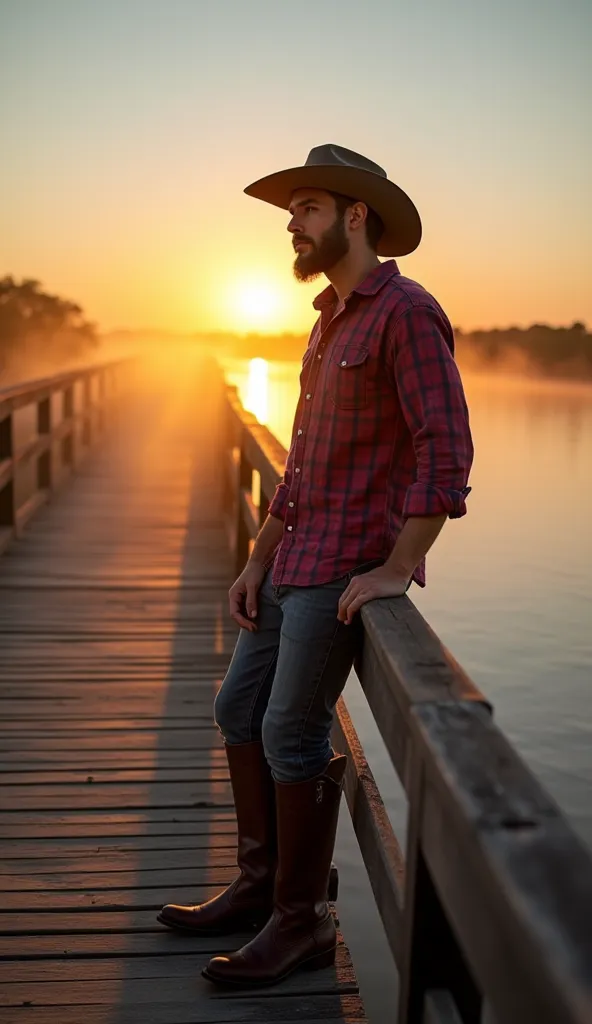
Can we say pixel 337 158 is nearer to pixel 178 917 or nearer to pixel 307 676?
pixel 307 676

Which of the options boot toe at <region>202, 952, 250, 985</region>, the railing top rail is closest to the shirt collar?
boot toe at <region>202, 952, 250, 985</region>

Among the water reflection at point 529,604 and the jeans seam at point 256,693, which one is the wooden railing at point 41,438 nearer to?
the water reflection at point 529,604

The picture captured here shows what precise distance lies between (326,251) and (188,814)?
1.82 meters

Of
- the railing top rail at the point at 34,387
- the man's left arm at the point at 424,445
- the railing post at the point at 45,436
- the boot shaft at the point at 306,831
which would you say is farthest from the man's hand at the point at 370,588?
the railing post at the point at 45,436

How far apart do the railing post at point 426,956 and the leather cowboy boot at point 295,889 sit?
2.39 feet

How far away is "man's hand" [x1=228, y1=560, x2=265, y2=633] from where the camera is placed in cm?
245

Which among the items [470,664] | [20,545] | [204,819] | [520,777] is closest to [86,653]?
[204,819]

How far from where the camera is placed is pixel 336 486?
212cm

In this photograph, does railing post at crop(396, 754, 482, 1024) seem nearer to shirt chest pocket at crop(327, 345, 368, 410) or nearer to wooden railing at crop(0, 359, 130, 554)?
shirt chest pocket at crop(327, 345, 368, 410)

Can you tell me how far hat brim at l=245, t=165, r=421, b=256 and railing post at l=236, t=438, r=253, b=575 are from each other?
3492 millimetres

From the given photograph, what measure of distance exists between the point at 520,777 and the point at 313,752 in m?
1.11

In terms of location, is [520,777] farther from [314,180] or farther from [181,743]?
[181,743]

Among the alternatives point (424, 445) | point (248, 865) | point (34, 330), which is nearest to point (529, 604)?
point (248, 865)

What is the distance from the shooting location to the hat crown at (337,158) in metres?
2.18
